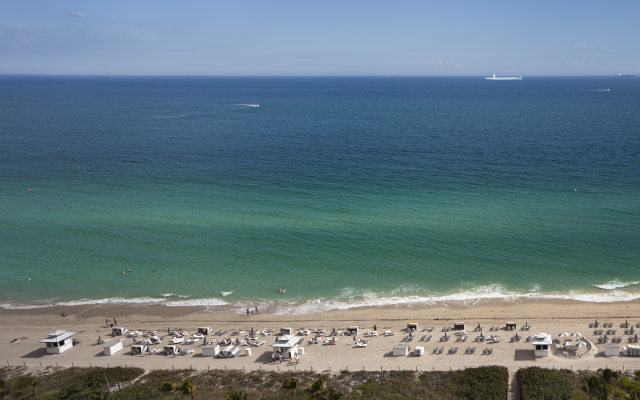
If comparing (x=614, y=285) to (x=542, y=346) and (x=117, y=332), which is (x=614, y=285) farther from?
(x=117, y=332)

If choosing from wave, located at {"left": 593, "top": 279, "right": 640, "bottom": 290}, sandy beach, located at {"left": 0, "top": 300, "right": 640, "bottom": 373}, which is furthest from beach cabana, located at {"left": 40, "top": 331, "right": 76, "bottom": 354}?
wave, located at {"left": 593, "top": 279, "right": 640, "bottom": 290}

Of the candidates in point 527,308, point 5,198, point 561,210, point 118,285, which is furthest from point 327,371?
point 5,198

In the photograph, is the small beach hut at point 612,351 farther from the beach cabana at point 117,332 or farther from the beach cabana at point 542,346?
the beach cabana at point 117,332

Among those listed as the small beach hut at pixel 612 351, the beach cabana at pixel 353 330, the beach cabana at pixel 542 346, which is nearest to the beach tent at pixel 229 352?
the beach cabana at pixel 353 330

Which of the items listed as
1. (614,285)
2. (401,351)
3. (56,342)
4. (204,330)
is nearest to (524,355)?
(401,351)

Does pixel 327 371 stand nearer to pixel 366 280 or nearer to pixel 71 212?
pixel 366 280
